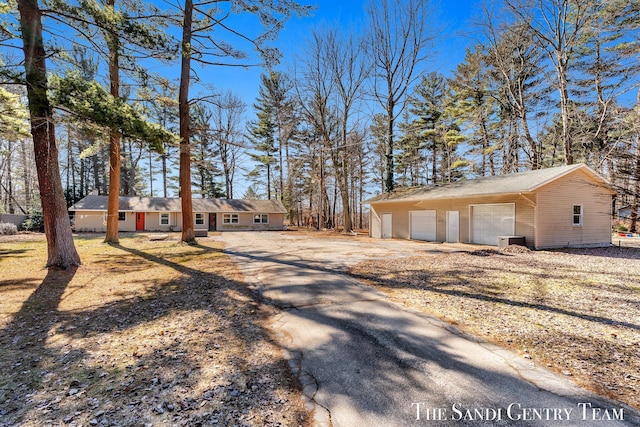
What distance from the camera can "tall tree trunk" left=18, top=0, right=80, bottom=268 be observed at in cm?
620

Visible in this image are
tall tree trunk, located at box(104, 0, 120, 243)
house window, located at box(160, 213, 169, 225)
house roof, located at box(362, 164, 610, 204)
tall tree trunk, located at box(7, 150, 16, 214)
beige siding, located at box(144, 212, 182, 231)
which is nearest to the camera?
tall tree trunk, located at box(104, 0, 120, 243)

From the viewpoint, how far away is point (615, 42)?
16281 mm

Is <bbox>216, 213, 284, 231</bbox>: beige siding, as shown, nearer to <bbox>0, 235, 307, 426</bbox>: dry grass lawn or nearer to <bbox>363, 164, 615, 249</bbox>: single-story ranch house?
<bbox>363, 164, 615, 249</bbox>: single-story ranch house

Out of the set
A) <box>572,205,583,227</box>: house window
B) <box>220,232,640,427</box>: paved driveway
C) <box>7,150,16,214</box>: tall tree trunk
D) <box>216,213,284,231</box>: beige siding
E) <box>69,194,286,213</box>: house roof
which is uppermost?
<box>7,150,16,214</box>: tall tree trunk

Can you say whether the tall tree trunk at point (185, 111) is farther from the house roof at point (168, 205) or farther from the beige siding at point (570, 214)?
the house roof at point (168, 205)

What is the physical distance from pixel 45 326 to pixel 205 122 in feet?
99.3

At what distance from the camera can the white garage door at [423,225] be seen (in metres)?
15.9

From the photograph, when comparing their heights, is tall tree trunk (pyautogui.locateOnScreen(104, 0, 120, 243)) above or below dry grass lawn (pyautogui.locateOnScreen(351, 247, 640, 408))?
above

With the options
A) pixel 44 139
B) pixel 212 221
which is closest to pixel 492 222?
pixel 44 139

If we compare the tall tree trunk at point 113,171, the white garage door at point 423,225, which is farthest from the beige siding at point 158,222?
the white garage door at point 423,225

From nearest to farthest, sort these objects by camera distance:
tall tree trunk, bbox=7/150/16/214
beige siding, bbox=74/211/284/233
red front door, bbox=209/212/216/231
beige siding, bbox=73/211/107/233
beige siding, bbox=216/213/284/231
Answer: beige siding, bbox=73/211/107/233
beige siding, bbox=74/211/284/233
tall tree trunk, bbox=7/150/16/214
red front door, bbox=209/212/216/231
beige siding, bbox=216/213/284/231

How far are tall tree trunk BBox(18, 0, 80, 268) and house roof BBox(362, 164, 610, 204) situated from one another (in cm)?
1484

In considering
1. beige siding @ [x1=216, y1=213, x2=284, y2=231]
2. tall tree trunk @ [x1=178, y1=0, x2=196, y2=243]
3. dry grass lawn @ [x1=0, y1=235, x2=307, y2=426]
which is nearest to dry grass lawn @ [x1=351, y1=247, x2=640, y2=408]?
dry grass lawn @ [x1=0, y1=235, x2=307, y2=426]

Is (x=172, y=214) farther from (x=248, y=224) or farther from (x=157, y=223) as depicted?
(x=248, y=224)
